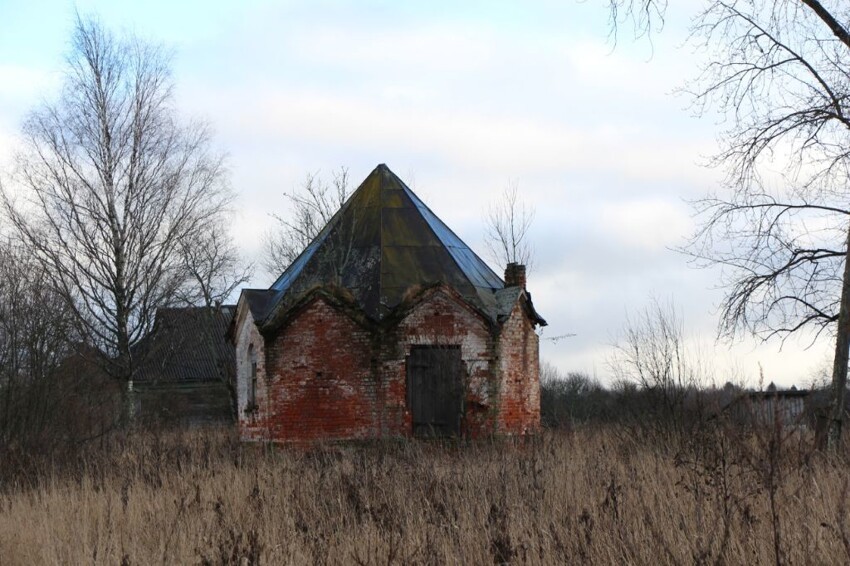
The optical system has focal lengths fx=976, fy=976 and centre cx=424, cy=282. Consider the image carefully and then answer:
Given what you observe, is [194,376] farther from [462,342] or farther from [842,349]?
[842,349]

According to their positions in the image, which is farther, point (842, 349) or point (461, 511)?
point (842, 349)

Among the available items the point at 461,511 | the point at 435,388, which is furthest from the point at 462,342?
the point at 461,511

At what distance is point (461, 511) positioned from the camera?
737cm

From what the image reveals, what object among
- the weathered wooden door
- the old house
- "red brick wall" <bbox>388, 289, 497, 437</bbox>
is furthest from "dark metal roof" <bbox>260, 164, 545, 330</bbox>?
the old house

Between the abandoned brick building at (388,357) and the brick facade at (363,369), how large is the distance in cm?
2

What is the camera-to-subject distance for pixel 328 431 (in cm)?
1658

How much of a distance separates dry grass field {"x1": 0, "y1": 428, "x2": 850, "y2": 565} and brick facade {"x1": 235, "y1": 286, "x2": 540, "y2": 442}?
4.87 metres

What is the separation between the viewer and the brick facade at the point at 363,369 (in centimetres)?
Result: 1666

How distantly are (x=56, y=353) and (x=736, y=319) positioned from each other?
368 inches

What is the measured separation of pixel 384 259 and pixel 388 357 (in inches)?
83.6

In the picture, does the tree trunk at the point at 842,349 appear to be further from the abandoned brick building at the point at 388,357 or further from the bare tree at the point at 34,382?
the bare tree at the point at 34,382

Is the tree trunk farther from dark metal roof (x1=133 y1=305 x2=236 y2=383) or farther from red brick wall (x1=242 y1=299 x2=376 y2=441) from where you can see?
dark metal roof (x1=133 y1=305 x2=236 y2=383)

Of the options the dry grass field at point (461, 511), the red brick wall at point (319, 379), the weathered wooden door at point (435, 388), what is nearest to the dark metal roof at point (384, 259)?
the red brick wall at point (319, 379)

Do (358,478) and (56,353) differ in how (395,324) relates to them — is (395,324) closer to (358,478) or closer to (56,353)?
(56,353)
